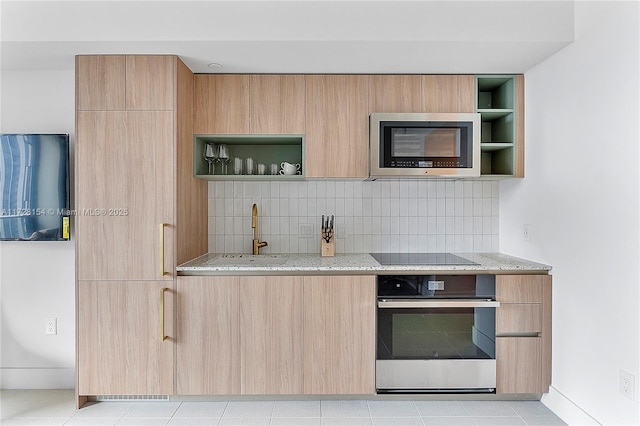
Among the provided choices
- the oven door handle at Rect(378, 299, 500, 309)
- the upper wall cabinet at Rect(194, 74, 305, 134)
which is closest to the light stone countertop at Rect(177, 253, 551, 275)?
the oven door handle at Rect(378, 299, 500, 309)

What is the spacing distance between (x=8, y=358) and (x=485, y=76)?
12.3 ft

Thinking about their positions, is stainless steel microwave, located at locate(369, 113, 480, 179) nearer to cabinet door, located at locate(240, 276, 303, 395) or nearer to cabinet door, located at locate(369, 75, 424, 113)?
cabinet door, located at locate(369, 75, 424, 113)

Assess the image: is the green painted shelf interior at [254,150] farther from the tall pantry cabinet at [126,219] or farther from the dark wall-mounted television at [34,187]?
the dark wall-mounted television at [34,187]

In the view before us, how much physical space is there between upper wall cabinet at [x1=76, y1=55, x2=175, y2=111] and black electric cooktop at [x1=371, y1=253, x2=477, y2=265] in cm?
165

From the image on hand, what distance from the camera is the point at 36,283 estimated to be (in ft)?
9.41

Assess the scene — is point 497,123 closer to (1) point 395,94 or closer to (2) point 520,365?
(1) point 395,94

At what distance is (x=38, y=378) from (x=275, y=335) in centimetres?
172

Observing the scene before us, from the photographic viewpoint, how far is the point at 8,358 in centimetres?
288

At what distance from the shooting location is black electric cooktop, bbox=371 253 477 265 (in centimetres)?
262

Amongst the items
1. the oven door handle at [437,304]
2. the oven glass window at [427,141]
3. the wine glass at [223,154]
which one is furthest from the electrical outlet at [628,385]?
the wine glass at [223,154]

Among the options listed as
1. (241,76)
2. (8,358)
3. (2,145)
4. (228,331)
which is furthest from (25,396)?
(241,76)

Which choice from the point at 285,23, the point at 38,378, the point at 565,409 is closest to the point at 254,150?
the point at 285,23

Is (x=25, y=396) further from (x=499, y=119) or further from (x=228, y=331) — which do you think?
(x=499, y=119)

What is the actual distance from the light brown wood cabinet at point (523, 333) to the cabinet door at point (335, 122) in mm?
1233
